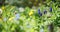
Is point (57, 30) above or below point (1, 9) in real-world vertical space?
below

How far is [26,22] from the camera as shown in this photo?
8.18 feet

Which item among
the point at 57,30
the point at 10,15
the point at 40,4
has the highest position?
the point at 40,4

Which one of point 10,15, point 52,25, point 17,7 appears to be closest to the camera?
point 52,25

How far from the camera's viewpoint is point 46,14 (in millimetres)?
2609

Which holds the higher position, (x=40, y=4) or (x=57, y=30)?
(x=40, y=4)

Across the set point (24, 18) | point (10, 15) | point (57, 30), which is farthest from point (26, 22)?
point (57, 30)

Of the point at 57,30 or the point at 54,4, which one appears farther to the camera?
the point at 54,4

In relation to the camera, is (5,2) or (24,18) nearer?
(24,18)

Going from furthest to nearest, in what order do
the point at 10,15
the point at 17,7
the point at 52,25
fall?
the point at 17,7, the point at 10,15, the point at 52,25

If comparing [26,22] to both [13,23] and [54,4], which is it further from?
[54,4]

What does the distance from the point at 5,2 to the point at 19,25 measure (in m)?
0.58

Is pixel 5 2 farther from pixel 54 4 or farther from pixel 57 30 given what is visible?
pixel 57 30

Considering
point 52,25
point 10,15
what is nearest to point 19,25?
point 10,15

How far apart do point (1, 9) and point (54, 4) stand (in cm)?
77
